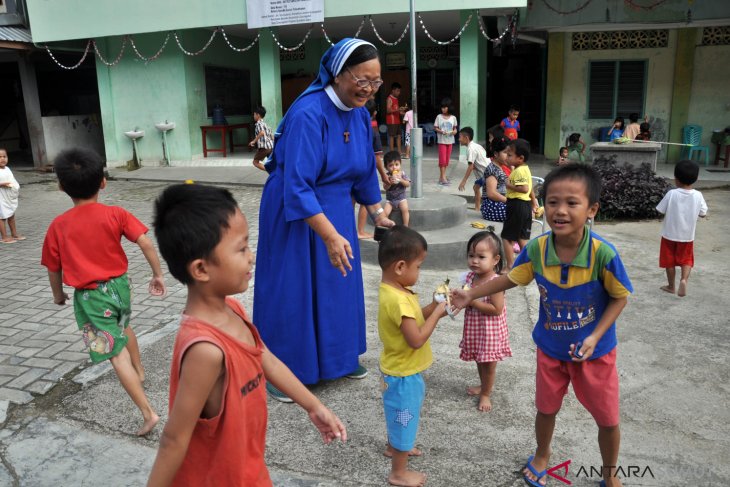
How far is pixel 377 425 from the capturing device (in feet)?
10.0

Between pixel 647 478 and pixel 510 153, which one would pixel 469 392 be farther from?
pixel 510 153

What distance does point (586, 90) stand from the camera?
13250mm

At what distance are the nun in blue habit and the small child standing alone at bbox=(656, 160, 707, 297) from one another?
9.84 feet

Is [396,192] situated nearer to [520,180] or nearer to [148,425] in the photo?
[520,180]

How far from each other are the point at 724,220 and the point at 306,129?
6.99m

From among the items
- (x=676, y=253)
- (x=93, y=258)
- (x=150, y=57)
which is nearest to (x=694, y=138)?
(x=676, y=253)

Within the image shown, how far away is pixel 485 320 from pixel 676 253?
2.82 metres

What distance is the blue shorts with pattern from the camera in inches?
97.3

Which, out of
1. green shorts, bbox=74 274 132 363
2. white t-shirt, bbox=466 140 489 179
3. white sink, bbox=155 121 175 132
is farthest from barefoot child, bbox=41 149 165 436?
white sink, bbox=155 121 175 132

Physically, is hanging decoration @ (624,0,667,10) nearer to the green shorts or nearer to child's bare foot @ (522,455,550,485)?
child's bare foot @ (522,455,550,485)

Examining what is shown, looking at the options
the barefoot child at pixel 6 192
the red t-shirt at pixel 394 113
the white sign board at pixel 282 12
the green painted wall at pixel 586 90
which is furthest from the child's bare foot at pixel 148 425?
the green painted wall at pixel 586 90

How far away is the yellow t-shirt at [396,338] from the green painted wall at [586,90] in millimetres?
12088

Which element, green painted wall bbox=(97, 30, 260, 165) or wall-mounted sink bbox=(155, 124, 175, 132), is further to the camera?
wall-mounted sink bbox=(155, 124, 175, 132)

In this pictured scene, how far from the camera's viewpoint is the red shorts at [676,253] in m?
5.10
